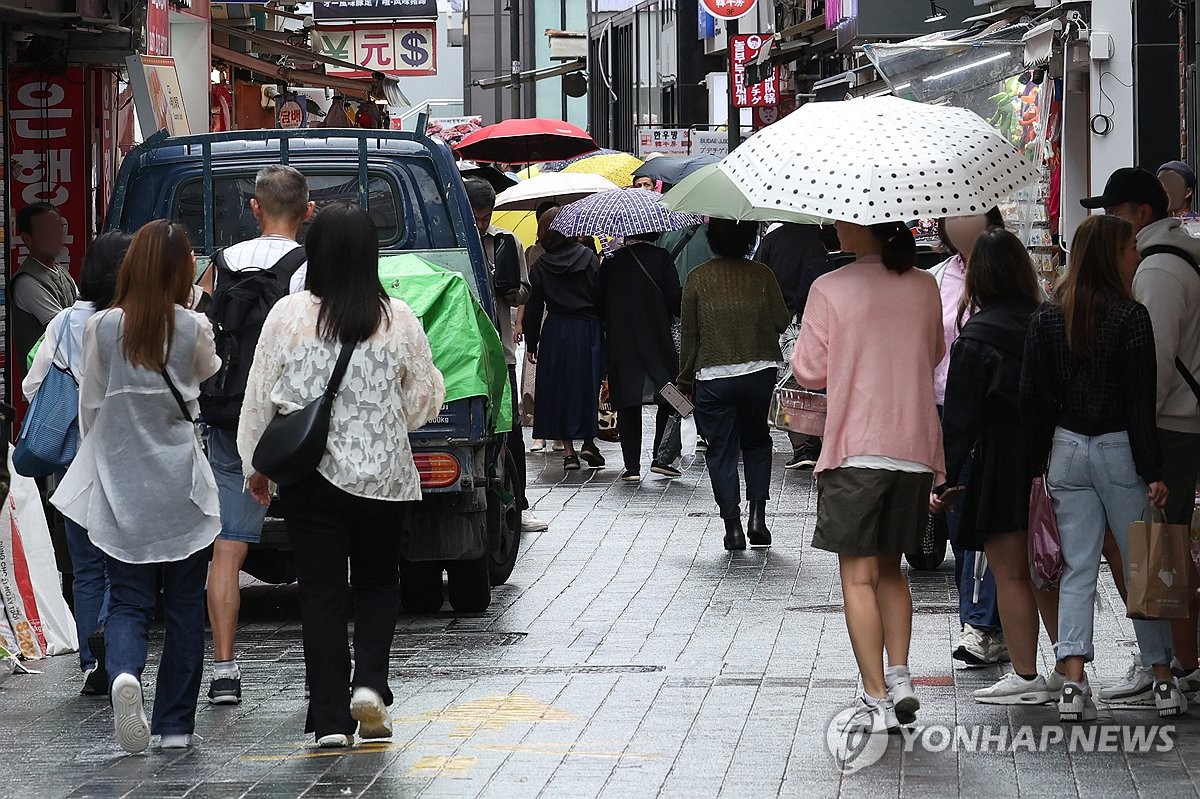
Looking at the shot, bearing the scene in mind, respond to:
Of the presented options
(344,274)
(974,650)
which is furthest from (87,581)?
(974,650)

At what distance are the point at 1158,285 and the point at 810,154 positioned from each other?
1.43 m

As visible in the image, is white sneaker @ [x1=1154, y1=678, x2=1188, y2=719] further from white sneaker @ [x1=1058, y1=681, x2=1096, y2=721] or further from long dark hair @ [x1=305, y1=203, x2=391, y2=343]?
long dark hair @ [x1=305, y1=203, x2=391, y2=343]

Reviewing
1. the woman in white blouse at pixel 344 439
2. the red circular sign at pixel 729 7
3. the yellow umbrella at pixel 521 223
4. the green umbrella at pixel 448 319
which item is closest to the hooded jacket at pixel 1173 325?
the woman in white blouse at pixel 344 439

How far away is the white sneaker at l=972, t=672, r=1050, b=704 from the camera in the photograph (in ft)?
23.8

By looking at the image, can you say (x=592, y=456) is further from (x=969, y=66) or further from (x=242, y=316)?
(x=242, y=316)

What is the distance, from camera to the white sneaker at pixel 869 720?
6664mm

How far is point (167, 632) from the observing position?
6832mm

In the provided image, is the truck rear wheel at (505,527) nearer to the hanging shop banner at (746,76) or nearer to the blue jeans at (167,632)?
the blue jeans at (167,632)

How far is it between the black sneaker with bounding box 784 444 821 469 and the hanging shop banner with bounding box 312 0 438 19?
15.8 metres

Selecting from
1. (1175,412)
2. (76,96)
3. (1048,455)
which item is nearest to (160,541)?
(1048,455)

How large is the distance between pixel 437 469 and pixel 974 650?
103 inches

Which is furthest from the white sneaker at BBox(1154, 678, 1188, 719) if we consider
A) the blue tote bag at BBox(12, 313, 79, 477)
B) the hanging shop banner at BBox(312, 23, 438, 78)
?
the hanging shop banner at BBox(312, 23, 438, 78)

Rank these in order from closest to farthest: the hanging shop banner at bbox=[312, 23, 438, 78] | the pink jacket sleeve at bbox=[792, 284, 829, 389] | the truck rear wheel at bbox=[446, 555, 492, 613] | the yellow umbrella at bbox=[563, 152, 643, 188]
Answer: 1. the pink jacket sleeve at bbox=[792, 284, 829, 389]
2. the truck rear wheel at bbox=[446, 555, 492, 613]
3. the yellow umbrella at bbox=[563, 152, 643, 188]
4. the hanging shop banner at bbox=[312, 23, 438, 78]

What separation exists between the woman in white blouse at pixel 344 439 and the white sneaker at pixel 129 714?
0.58 meters
